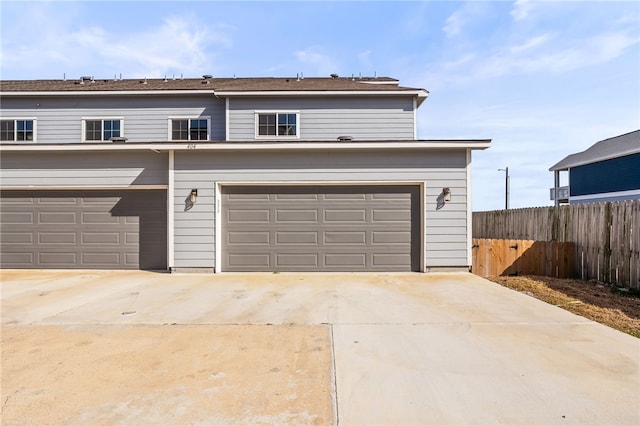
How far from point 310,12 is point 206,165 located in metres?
4.45

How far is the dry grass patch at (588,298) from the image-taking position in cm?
475

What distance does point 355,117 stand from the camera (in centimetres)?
1160

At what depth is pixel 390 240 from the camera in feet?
27.8

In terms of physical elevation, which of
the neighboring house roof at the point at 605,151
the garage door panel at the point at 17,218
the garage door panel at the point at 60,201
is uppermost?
the neighboring house roof at the point at 605,151

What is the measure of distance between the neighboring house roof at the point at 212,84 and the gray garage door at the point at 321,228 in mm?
4641

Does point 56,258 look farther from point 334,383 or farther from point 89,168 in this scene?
point 334,383

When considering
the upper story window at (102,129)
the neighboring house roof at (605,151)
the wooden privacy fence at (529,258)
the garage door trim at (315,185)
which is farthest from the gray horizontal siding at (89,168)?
the neighboring house roof at (605,151)

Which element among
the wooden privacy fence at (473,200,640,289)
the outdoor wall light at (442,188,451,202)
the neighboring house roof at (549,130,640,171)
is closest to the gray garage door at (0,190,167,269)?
the outdoor wall light at (442,188,451,202)

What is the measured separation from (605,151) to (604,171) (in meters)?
1.26

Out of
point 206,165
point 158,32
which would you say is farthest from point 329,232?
point 158,32

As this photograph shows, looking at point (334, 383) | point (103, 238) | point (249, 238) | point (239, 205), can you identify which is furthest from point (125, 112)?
point (334, 383)

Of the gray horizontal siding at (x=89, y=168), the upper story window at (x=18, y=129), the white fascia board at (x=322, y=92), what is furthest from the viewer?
A: the upper story window at (x=18, y=129)

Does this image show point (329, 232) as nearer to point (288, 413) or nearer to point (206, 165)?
point (206, 165)

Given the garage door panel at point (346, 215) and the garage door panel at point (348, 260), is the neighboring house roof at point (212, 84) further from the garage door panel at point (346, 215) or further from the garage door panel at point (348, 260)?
the garage door panel at point (348, 260)
